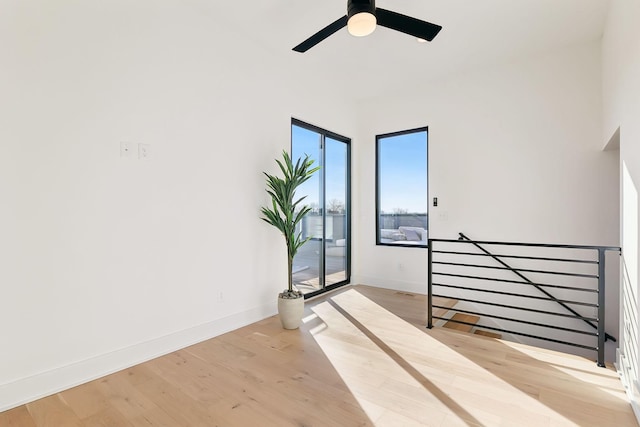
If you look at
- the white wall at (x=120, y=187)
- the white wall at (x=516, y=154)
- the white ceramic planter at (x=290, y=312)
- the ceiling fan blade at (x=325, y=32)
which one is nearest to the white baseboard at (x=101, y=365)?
the white wall at (x=120, y=187)

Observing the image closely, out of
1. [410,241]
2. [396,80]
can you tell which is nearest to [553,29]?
[396,80]

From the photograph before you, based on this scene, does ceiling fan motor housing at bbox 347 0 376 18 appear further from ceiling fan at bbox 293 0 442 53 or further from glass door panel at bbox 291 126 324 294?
glass door panel at bbox 291 126 324 294

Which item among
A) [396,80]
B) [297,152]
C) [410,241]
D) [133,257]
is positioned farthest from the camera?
[410,241]

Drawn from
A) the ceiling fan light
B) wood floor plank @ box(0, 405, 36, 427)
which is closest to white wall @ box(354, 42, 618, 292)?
the ceiling fan light

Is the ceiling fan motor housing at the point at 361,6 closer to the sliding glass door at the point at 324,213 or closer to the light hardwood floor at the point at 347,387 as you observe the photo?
the sliding glass door at the point at 324,213

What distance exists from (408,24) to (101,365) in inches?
130

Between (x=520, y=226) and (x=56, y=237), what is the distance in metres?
4.56

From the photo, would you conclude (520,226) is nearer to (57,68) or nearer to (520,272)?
(520,272)

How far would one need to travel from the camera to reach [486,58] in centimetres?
382

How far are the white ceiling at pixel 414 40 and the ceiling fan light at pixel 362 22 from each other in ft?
2.78

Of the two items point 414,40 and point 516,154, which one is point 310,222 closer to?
point 414,40

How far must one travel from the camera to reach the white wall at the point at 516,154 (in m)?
3.46

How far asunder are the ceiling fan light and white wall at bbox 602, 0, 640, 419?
5.23ft

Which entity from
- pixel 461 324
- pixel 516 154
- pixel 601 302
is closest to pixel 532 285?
pixel 461 324
